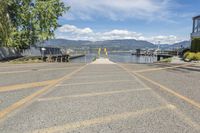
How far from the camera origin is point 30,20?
1548 inches

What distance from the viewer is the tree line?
3812cm

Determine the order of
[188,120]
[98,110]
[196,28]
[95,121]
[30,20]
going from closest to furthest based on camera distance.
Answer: [95,121] → [188,120] → [98,110] → [30,20] → [196,28]

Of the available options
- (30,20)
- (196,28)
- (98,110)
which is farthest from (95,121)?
(196,28)

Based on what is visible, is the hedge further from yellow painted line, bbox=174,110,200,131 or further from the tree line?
yellow painted line, bbox=174,110,200,131

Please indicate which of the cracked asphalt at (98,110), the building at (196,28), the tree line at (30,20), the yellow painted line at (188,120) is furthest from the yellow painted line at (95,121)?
the building at (196,28)

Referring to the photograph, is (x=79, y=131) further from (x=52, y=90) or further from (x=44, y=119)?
(x=52, y=90)

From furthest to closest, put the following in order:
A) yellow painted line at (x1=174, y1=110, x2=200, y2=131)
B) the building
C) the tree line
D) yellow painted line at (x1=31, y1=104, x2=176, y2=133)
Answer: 1. the building
2. the tree line
3. yellow painted line at (x1=174, y1=110, x2=200, y2=131)
4. yellow painted line at (x1=31, y1=104, x2=176, y2=133)

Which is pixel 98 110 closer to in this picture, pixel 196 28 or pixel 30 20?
pixel 30 20

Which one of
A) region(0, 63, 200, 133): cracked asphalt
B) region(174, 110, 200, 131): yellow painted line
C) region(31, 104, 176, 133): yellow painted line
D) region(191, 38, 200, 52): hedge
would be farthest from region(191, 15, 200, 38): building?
region(31, 104, 176, 133): yellow painted line

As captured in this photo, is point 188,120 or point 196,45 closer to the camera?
point 188,120

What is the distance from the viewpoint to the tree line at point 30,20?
38.1 m

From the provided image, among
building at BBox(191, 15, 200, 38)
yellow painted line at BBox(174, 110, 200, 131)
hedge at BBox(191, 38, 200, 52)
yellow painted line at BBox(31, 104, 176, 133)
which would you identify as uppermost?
building at BBox(191, 15, 200, 38)

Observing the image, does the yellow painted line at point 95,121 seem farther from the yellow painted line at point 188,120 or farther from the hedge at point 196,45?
the hedge at point 196,45

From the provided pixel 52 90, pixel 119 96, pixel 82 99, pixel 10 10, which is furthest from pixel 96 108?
pixel 10 10
